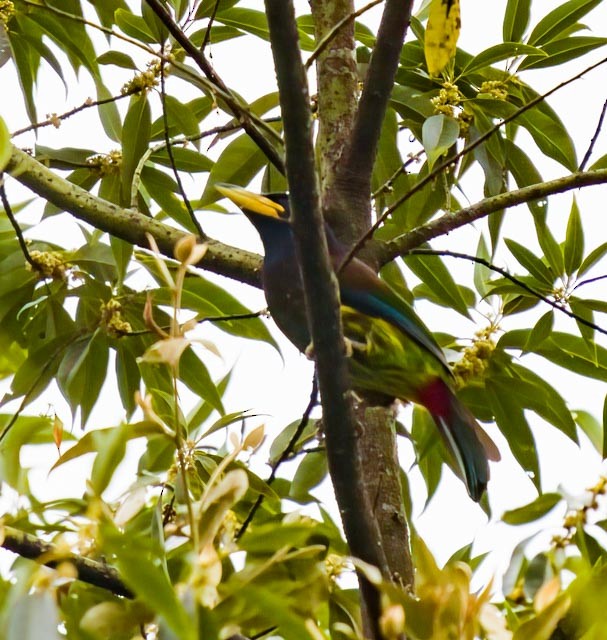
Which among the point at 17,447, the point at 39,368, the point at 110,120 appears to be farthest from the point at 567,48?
the point at 17,447

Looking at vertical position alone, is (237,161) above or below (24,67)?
below

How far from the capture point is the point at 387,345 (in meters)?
2.69

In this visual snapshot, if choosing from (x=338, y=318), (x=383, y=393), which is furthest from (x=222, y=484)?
(x=383, y=393)

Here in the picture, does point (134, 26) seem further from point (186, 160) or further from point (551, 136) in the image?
point (551, 136)

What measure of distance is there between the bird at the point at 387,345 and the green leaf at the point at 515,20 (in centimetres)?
77

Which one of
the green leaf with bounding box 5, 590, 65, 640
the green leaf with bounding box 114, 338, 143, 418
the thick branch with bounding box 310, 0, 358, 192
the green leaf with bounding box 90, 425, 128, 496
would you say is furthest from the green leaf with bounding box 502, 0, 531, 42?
the green leaf with bounding box 5, 590, 65, 640

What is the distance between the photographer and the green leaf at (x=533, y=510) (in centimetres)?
103

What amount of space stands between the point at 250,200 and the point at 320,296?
47.0 inches

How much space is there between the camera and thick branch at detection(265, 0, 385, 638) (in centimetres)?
133

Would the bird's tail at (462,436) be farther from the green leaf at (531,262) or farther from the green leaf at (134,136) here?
the green leaf at (134,136)

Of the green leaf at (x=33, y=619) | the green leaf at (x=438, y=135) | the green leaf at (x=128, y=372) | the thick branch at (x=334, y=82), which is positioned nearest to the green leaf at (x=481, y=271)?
the thick branch at (x=334, y=82)

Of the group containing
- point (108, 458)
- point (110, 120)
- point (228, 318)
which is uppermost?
point (110, 120)

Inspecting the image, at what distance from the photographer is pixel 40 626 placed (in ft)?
2.16

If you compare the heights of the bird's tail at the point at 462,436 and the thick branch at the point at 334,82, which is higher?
the thick branch at the point at 334,82
